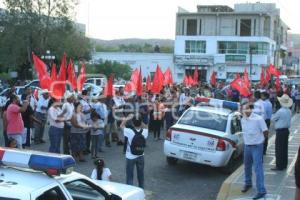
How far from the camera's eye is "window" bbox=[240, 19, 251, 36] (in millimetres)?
76375

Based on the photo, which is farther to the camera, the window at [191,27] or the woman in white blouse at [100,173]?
the window at [191,27]

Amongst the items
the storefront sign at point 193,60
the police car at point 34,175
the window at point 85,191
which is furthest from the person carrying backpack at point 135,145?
the storefront sign at point 193,60

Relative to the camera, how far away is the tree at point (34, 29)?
151ft

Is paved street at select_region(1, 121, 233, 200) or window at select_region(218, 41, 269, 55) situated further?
window at select_region(218, 41, 269, 55)

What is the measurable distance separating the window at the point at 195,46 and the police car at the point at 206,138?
6500cm

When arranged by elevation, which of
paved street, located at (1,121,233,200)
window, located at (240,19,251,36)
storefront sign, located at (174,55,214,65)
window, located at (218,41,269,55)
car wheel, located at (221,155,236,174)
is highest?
window, located at (240,19,251,36)

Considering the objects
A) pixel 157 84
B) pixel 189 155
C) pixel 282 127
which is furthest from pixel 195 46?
pixel 189 155

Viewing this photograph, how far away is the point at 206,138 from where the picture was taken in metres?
11.9

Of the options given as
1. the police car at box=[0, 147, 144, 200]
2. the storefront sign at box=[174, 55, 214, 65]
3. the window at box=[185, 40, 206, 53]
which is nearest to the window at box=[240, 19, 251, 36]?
the window at box=[185, 40, 206, 53]

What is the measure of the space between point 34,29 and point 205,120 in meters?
36.0

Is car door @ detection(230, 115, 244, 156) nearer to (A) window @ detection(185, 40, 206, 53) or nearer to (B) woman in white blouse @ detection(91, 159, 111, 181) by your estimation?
(B) woman in white blouse @ detection(91, 159, 111, 181)

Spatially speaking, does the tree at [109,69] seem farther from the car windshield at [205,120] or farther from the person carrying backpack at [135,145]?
the person carrying backpack at [135,145]

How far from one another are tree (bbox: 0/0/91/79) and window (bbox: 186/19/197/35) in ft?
112

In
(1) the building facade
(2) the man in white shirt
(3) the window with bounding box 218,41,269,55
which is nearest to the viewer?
(2) the man in white shirt
